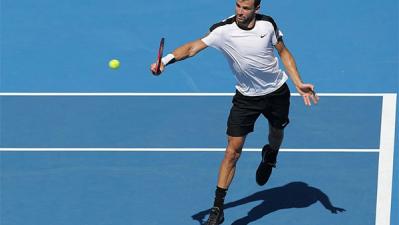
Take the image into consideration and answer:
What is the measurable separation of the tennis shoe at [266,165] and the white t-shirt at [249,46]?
95 cm

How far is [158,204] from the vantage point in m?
9.43

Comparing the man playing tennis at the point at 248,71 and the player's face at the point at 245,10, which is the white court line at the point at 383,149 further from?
the player's face at the point at 245,10

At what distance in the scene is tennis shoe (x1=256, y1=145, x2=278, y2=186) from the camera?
9445mm

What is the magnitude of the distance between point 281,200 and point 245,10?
2.27 meters

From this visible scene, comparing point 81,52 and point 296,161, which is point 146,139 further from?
point 81,52

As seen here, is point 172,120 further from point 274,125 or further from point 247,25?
point 247,25

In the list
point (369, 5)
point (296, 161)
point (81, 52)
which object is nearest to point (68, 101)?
point (81, 52)

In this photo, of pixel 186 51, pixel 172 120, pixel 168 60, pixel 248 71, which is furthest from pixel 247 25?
pixel 172 120

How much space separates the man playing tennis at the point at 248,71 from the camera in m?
8.48

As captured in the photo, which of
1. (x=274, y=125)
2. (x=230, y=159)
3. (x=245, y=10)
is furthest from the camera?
(x=274, y=125)

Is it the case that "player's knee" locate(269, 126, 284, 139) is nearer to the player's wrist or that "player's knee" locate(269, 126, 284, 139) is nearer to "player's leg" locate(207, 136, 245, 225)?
"player's leg" locate(207, 136, 245, 225)

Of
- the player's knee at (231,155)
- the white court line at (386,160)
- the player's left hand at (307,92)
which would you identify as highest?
the player's left hand at (307,92)

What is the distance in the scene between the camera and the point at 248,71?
28.3ft

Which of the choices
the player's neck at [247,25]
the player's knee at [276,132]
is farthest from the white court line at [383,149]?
the player's neck at [247,25]
